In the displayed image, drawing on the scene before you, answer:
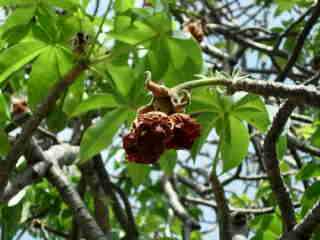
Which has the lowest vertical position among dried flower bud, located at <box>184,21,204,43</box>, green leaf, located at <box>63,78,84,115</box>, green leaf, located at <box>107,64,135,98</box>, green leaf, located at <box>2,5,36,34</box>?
dried flower bud, located at <box>184,21,204,43</box>

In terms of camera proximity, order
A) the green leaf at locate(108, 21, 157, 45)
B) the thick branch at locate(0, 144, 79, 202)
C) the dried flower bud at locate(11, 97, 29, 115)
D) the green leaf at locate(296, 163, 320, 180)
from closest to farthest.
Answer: the green leaf at locate(108, 21, 157, 45) < the thick branch at locate(0, 144, 79, 202) < the green leaf at locate(296, 163, 320, 180) < the dried flower bud at locate(11, 97, 29, 115)

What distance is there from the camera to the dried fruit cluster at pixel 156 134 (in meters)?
1.55

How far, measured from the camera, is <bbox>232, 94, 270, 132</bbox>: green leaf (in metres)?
1.71

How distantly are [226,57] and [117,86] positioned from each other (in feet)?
7.83

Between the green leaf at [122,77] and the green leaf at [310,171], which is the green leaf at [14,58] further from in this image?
the green leaf at [310,171]

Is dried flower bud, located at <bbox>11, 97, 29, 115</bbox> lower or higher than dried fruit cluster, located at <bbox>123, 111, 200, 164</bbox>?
lower

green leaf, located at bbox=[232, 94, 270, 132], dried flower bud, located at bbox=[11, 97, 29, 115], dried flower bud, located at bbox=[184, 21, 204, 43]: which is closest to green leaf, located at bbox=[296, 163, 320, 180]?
green leaf, located at bbox=[232, 94, 270, 132]

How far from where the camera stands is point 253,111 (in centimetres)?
180

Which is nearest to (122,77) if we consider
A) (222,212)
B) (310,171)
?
(222,212)

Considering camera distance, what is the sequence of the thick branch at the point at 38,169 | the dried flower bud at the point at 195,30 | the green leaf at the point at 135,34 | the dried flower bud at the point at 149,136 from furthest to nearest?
1. the dried flower bud at the point at 195,30
2. the thick branch at the point at 38,169
3. the green leaf at the point at 135,34
4. the dried flower bud at the point at 149,136

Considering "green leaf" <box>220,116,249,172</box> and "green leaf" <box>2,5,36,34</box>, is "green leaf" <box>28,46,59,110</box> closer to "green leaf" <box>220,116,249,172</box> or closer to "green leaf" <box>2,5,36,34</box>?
"green leaf" <box>2,5,36,34</box>

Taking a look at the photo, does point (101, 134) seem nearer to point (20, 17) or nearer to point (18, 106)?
point (20, 17)

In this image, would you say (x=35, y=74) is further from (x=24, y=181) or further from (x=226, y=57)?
(x=226, y=57)

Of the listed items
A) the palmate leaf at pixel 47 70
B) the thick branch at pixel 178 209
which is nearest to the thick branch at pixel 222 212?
the palmate leaf at pixel 47 70
